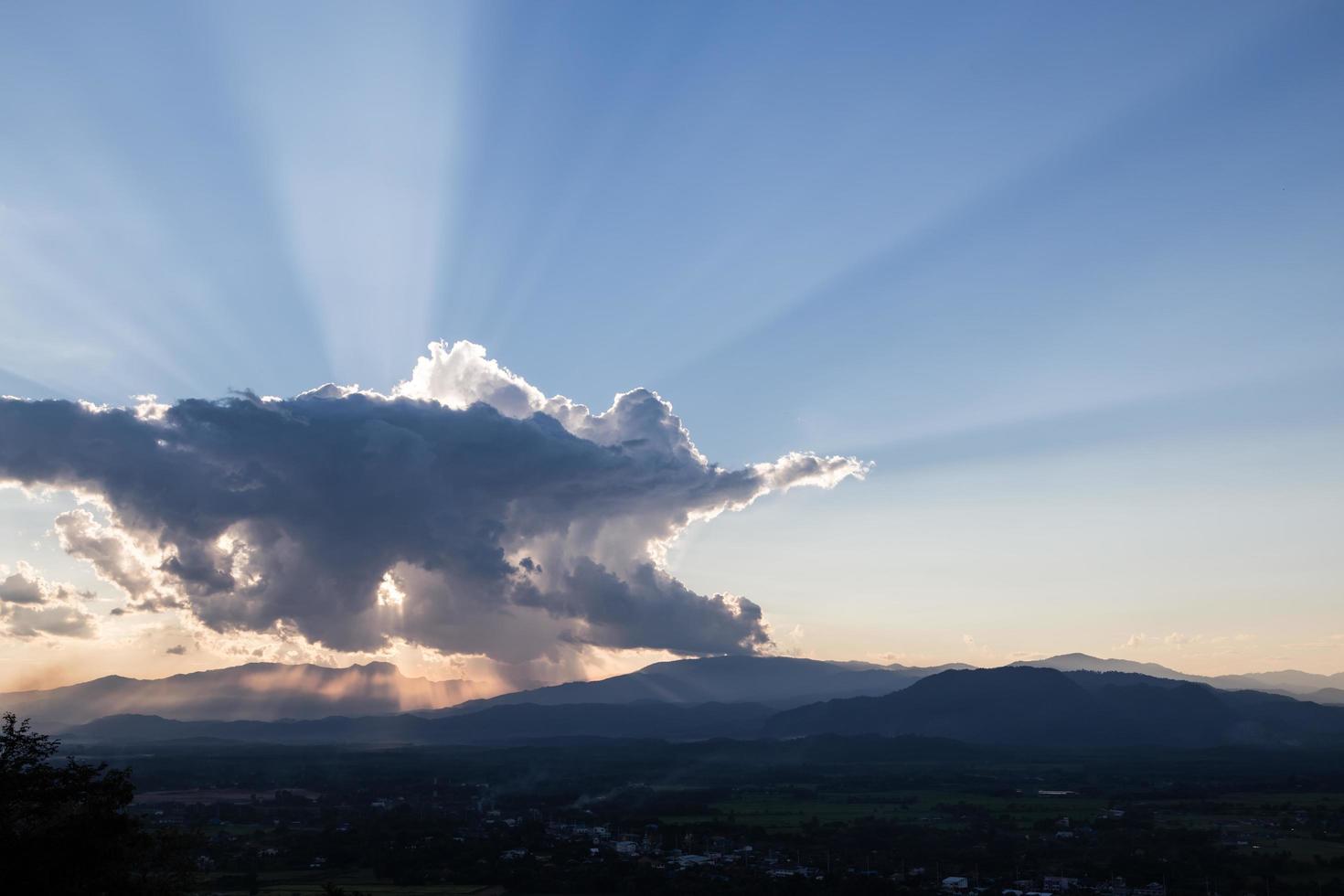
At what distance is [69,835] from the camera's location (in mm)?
36562

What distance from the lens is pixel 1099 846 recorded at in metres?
129

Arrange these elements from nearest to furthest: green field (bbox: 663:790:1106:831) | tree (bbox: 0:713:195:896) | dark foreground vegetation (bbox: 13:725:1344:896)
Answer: tree (bbox: 0:713:195:896), dark foreground vegetation (bbox: 13:725:1344:896), green field (bbox: 663:790:1106:831)

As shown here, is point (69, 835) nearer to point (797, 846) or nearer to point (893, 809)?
point (797, 846)

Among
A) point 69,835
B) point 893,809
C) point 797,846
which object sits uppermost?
point 69,835

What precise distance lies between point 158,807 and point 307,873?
7202cm

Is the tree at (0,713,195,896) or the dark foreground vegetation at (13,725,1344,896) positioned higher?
the tree at (0,713,195,896)

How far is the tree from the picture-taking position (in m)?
34.9

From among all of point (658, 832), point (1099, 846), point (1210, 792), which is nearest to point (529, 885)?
point (658, 832)

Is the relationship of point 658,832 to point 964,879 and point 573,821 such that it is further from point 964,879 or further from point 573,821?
point 964,879

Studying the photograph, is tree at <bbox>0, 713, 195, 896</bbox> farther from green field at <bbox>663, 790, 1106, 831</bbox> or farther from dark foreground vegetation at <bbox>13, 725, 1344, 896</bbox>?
green field at <bbox>663, 790, 1106, 831</bbox>

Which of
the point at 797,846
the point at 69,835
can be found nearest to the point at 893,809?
the point at 797,846

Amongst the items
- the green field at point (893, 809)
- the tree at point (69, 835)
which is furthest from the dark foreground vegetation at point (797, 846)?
the tree at point (69, 835)

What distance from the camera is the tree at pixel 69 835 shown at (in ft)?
115

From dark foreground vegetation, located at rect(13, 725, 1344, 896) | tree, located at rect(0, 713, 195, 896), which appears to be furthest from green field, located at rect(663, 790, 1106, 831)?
tree, located at rect(0, 713, 195, 896)
